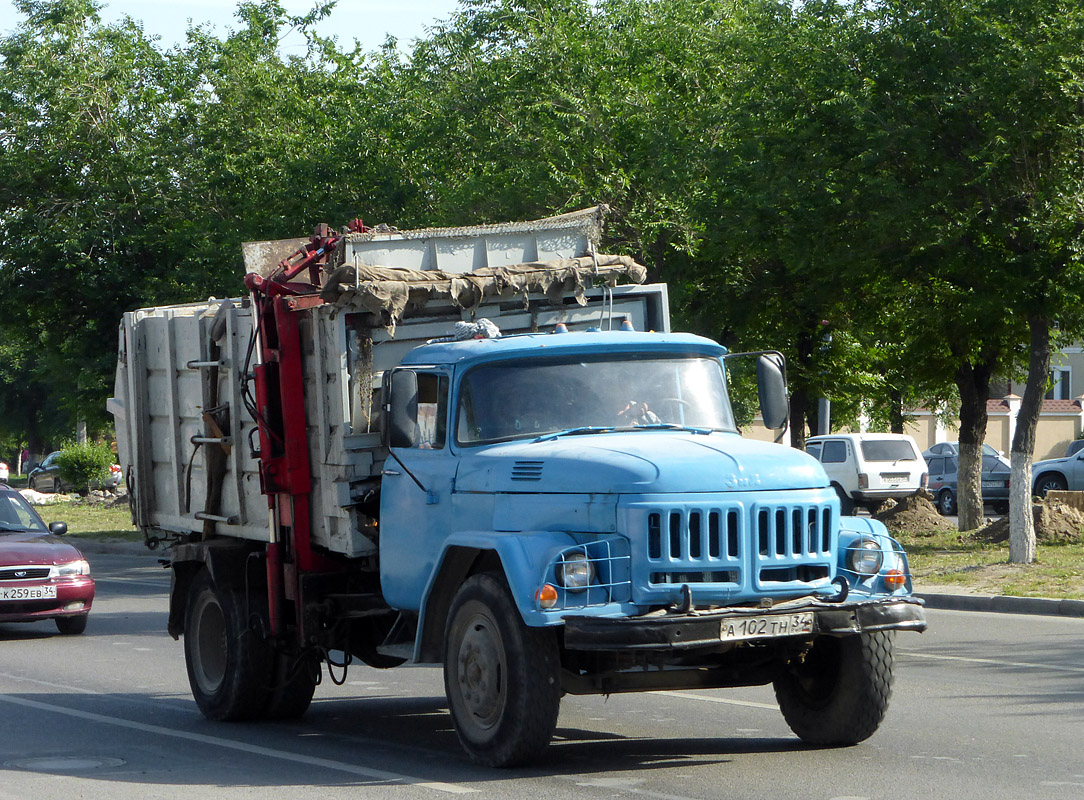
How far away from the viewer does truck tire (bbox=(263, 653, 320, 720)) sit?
9.88m

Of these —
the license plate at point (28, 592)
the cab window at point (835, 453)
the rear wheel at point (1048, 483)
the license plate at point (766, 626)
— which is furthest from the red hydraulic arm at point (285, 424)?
the rear wheel at point (1048, 483)

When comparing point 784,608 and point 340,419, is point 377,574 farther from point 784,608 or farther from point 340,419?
point 784,608

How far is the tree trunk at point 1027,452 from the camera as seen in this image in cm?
1936

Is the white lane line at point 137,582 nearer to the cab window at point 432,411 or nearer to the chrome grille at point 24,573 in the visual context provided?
the chrome grille at point 24,573

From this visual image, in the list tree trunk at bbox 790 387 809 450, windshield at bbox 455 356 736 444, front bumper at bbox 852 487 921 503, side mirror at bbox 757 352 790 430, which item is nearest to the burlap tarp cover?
windshield at bbox 455 356 736 444

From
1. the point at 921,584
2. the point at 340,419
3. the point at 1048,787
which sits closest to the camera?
the point at 1048,787

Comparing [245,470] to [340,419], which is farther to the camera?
[245,470]

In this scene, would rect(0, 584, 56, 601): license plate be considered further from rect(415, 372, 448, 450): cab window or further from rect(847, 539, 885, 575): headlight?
rect(847, 539, 885, 575): headlight

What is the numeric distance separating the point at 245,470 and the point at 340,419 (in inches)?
54.9

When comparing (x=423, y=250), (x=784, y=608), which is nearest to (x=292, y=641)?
(x=423, y=250)

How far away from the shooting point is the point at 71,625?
49.3ft

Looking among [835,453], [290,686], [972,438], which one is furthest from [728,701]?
[835,453]

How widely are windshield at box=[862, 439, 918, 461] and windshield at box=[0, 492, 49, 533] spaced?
21597 millimetres

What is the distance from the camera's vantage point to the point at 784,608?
7.24 meters
